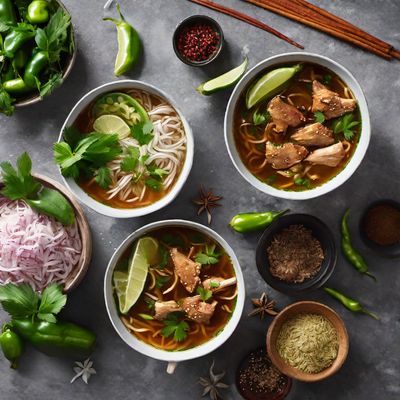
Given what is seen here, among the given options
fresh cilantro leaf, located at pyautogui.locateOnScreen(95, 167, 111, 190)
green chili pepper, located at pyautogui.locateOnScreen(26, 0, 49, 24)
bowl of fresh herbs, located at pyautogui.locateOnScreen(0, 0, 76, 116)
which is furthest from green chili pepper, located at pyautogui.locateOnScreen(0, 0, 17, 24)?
fresh cilantro leaf, located at pyautogui.locateOnScreen(95, 167, 111, 190)

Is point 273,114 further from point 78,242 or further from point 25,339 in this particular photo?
point 25,339

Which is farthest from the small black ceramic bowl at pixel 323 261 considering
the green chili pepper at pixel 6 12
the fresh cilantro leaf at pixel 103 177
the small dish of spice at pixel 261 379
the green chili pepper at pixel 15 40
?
the green chili pepper at pixel 6 12

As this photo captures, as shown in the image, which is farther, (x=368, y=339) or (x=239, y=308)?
(x=368, y=339)

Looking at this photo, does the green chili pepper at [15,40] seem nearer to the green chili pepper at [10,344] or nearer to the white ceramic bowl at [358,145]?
the white ceramic bowl at [358,145]

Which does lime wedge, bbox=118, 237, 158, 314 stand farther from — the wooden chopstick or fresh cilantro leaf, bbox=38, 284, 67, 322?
the wooden chopstick

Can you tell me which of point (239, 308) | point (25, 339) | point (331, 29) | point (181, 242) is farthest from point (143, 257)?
point (331, 29)

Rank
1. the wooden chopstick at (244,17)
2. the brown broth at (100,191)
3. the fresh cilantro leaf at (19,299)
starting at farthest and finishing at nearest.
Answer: the wooden chopstick at (244,17) → the brown broth at (100,191) → the fresh cilantro leaf at (19,299)
